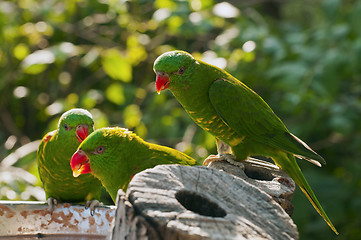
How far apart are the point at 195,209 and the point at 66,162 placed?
3.85ft

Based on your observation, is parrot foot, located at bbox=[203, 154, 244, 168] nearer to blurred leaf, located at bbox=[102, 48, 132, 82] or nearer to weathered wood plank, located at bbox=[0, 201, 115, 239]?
weathered wood plank, located at bbox=[0, 201, 115, 239]

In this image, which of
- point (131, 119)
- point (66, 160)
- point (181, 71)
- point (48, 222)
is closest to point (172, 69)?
point (181, 71)

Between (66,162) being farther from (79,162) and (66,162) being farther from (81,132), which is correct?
(79,162)

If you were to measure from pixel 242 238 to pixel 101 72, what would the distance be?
3811mm

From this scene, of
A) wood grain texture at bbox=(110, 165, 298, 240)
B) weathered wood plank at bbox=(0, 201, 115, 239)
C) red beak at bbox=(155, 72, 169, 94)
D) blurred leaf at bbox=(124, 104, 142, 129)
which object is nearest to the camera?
wood grain texture at bbox=(110, 165, 298, 240)

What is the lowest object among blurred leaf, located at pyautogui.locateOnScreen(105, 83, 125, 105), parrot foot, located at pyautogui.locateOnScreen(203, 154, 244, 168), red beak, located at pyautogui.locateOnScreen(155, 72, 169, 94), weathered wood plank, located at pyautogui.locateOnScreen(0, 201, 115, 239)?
weathered wood plank, located at pyautogui.locateOnScreen(0, 201, 115, 239)

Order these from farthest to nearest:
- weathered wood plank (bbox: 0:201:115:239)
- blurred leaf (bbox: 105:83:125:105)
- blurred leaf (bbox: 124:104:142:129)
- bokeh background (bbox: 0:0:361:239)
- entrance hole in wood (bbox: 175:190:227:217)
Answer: blurred leaf (bbox: 105:83:125:105) < blurred leaf (bbox: 124:104:142:129) < bokeh background (bbox: 0:0:361:239) < weathered wood plank (bbox: 0:201:115:239) < entrance hole in wood (bbox: 175:190:227:217)

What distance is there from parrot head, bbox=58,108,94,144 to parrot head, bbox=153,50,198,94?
44 centimetres

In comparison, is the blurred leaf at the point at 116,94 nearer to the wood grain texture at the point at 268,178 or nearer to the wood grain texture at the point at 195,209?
the wood grain texture at the point at 268,178

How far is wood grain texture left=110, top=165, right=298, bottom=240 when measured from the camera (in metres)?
1.02

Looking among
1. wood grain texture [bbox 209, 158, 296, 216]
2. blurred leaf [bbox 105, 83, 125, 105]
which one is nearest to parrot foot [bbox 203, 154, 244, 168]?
wood grain texture [bbox 209, 158, 296, 216]

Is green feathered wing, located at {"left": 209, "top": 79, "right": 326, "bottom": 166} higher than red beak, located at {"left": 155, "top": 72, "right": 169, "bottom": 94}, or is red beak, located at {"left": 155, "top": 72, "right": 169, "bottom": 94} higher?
red beak, located at {"left": 155, "top": 72, "right": 169, "bottom": 94}

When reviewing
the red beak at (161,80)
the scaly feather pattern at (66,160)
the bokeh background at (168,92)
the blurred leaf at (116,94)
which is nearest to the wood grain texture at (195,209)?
the red beak at (161,80)

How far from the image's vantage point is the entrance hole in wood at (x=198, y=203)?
1165 mm
